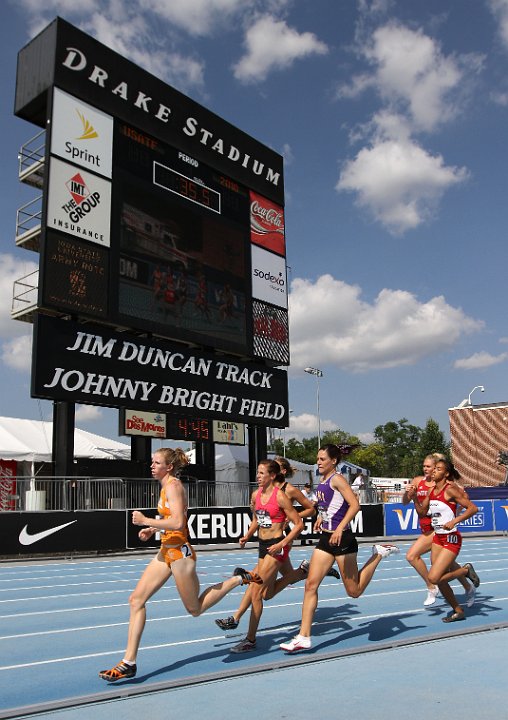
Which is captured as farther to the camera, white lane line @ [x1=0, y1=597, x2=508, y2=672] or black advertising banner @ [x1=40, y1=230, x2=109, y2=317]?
black advertising banner @ [x1=40, y1=230, x2=109, y2=317]

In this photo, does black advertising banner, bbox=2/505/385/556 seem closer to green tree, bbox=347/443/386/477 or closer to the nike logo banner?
the nike logo banner

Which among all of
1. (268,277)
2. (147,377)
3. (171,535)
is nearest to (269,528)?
(171,535)

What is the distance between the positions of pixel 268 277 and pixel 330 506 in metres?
18.7

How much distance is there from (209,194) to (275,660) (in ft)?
63.8

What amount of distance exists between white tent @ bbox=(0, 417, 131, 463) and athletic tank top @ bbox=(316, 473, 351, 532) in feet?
73.0

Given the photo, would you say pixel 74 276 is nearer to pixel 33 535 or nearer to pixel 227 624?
pixel 33 535

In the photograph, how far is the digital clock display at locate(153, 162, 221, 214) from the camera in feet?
72.5

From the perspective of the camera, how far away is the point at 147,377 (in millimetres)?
20891

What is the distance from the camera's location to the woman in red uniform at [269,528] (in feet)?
22.5

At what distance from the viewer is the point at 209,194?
23.8 m

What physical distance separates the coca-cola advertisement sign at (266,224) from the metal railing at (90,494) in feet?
29.7

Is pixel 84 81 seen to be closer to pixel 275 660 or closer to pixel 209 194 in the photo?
pixel 209 194

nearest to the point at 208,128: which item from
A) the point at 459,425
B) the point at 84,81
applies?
the point at 84,81

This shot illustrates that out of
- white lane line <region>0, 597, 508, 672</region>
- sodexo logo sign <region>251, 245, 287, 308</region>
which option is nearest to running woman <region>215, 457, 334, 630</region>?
white lane line <region>0, 597, 508, 672</region>
